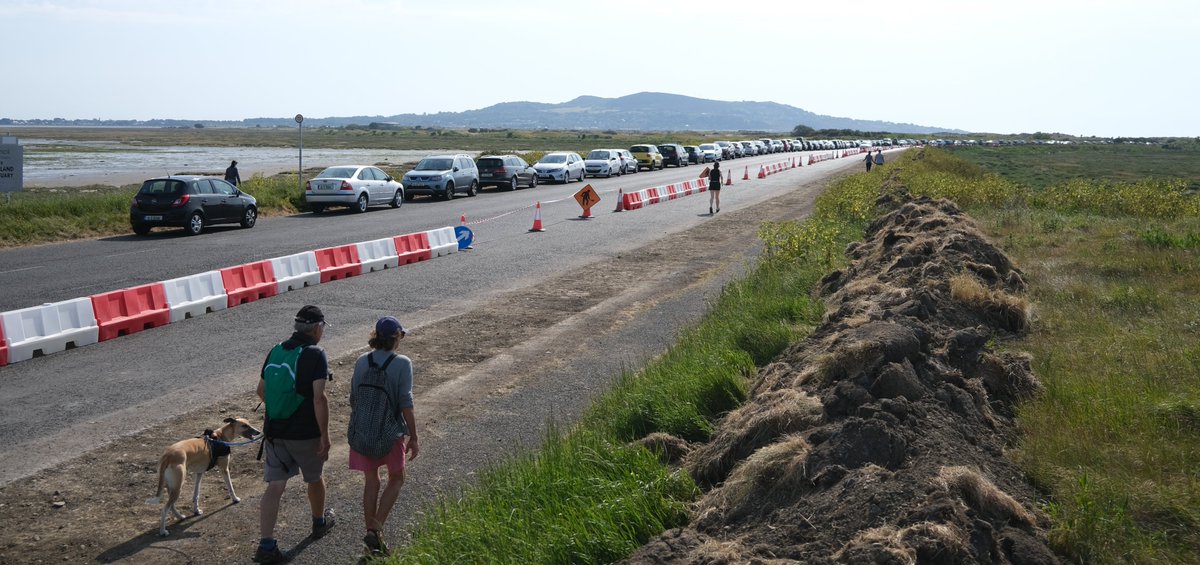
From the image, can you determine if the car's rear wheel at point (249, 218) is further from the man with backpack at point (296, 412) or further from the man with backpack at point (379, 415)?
the man with backpack at point (379, 415)

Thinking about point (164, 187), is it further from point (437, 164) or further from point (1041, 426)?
point (1041, 426)

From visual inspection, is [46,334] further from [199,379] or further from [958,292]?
[958,292]

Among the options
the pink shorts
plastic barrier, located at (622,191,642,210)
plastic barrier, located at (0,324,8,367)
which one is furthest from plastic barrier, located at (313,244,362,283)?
plastic barrier, located at (622,191,642,210)

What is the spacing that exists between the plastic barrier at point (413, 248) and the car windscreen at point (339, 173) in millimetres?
11335

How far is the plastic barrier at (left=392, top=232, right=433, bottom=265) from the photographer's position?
1886cm

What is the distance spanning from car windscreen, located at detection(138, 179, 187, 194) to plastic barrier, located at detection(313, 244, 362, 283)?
837cm

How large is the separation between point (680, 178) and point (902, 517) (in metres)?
46.1

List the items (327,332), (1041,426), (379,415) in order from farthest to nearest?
1. (327,332)
2. (1041,426)
3. (379,415)

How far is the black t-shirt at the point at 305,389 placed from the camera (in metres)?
6.01

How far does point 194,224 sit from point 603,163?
29136 mm

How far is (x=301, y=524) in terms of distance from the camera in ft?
21.4

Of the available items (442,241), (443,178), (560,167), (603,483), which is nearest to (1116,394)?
(603,483)

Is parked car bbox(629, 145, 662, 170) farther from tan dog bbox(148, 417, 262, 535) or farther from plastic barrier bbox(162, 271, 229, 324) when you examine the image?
tan dog bbox(148, 417, 262, 535)

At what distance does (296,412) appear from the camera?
610 cm
